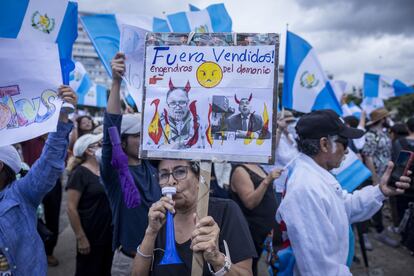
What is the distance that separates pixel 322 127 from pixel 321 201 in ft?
1.84

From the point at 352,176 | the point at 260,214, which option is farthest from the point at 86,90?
the point at 352,176

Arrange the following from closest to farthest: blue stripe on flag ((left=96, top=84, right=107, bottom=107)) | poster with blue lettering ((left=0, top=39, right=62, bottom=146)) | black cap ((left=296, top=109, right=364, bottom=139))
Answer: poster with blue lettering ((left=0, top=39, right=62, bottom=146)) → black cap ((left=296, top=109, right=364, bottom=139)) → blue stripe on flag ((left=96, top=84, right=107, bottom=107))

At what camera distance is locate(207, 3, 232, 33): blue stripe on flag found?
4.92m

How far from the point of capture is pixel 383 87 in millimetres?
8086

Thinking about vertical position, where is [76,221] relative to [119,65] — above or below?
below

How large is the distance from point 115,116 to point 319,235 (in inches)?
58.0

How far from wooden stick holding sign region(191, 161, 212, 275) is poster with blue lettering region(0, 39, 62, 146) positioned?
898mm

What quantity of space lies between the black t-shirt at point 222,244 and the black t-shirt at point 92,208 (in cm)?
185

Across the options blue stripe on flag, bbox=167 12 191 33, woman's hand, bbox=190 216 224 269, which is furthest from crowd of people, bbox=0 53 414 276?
blue stripe on flag, bbox=167 12 191 33

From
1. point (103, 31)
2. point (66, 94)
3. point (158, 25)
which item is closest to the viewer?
point (66, 94)

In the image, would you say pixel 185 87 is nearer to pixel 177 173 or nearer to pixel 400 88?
pixel 177 173

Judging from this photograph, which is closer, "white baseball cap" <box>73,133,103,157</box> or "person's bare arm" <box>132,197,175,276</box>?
"person's bare arm" <box>132,197,175,276</box>

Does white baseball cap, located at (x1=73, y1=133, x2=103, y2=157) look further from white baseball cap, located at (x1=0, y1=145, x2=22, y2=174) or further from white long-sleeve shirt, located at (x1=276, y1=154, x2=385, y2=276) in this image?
white long-sleeve shirt, located at (x1=276, y1=154, x2=385, y2=276)

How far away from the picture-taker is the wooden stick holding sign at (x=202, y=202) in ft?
4.83
